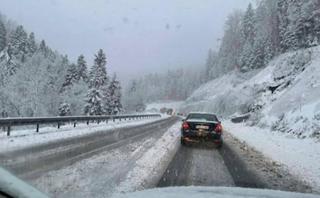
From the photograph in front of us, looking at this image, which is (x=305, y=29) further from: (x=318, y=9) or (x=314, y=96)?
(x=314, y=96)

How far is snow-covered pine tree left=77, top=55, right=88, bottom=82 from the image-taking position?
76875mm

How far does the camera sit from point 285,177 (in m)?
10.8

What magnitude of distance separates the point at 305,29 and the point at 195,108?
64.3 m

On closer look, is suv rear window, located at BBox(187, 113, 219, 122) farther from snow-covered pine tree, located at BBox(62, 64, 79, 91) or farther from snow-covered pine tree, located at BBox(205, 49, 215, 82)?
snow-covered pine tree, located at BBox(205, 49, 215, 82)

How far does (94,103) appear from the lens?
196 ft

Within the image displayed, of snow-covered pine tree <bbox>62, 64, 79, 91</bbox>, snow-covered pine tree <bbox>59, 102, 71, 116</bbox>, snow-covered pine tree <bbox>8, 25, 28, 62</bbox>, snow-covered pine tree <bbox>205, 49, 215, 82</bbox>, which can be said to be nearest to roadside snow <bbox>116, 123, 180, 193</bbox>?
snow-covered pine tree <bbox>59, 102, 71, 116</bbox>

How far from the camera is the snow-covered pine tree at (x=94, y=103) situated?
194 ft

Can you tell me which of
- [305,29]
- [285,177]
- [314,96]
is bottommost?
[285,177]

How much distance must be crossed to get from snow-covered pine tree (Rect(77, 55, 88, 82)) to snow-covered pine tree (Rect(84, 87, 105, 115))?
16526 mm

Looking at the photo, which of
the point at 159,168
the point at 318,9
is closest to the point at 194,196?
the point at 159,168

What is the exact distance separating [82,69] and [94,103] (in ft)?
65.3

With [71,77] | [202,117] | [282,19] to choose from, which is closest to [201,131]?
[202,117]

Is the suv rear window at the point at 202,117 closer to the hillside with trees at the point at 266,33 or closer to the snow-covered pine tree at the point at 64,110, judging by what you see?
the hillside with trees at the point at 266,33

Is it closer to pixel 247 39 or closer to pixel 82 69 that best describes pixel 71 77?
pixel 82 69
